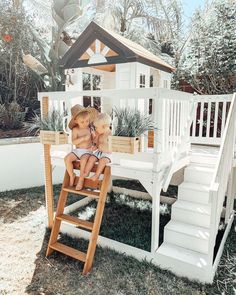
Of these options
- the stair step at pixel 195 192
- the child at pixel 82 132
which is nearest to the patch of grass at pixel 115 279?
the stair step at pixel 195 192

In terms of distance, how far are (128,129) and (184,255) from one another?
155cm

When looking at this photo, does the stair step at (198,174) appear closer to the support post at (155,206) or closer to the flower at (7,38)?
the support post at (155,206)

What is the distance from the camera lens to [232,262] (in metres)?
2.91

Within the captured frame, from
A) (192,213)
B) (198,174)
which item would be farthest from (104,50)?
(192,213)

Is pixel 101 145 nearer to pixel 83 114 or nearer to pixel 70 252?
pixel 83 114

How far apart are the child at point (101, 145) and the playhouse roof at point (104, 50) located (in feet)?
3.90

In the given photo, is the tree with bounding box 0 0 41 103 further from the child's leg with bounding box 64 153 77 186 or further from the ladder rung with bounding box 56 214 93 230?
the ladder rung with bounding box 56 214 93 230

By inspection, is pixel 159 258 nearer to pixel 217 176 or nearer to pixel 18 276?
pixel 217 176

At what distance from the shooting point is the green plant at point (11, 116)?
234 inches

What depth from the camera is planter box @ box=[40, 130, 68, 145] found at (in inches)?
120

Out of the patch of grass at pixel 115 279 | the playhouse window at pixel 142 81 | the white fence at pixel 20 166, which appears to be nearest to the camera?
the patch of grass at pixel 115 279

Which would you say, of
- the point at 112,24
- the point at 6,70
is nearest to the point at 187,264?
the point at 6,70

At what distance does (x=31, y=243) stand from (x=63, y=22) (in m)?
4.39

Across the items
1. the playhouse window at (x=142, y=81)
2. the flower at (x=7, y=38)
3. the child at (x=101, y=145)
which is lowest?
the child at (x=101, y=145)
